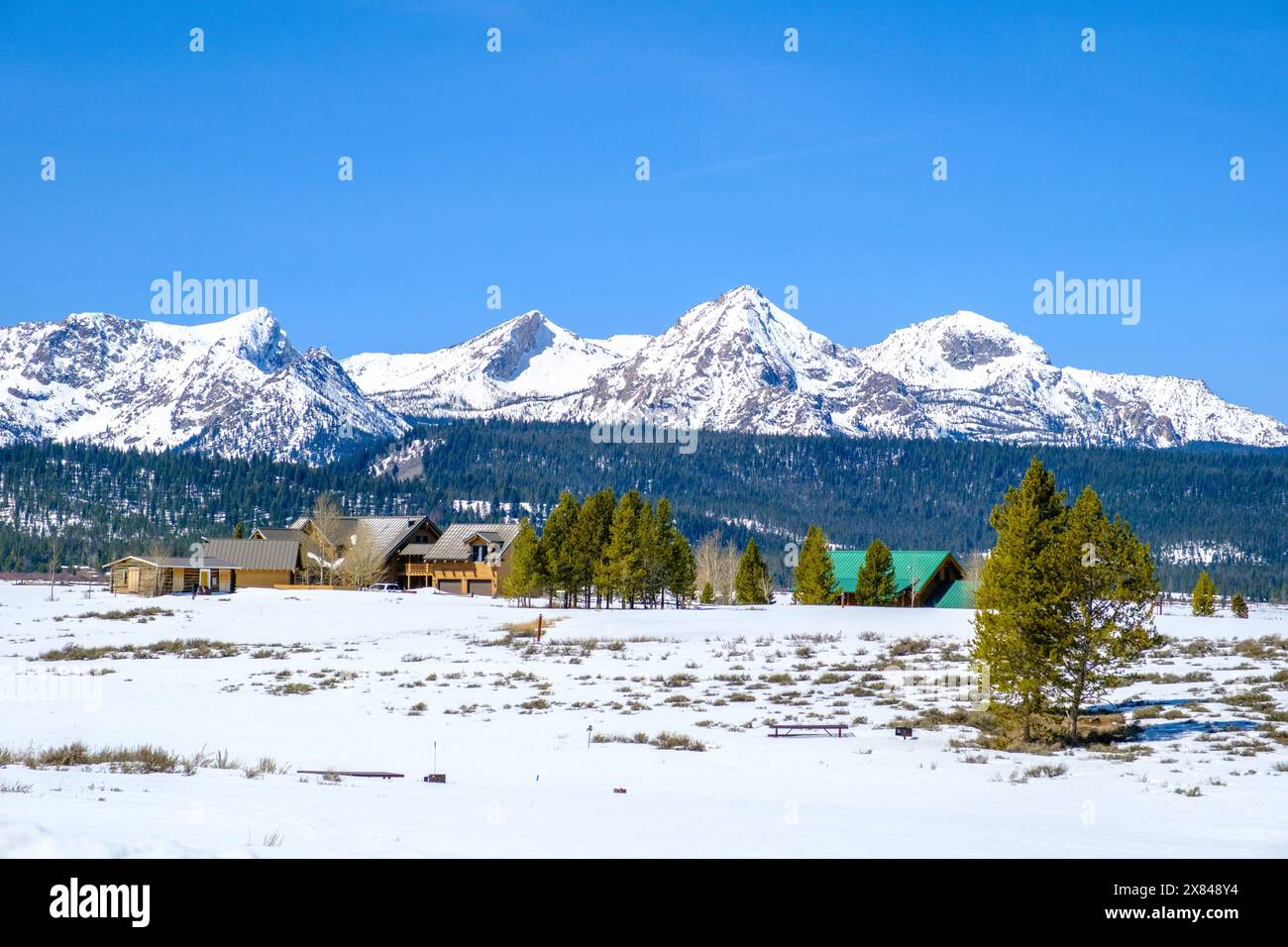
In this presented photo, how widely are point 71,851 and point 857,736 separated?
68.3 feet

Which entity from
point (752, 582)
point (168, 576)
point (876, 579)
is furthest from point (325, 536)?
point (876, 579)

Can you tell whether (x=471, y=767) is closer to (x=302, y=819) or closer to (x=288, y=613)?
(x=302, y=819)

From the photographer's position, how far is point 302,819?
12.8 meters

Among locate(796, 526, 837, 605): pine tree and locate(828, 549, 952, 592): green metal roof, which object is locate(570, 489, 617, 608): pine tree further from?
locate(828, 549, 952, 592): green metal roof

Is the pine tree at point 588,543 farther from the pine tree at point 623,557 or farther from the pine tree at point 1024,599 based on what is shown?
the pine tree at point 1024,599

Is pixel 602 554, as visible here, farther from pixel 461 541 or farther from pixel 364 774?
pixel 364 774

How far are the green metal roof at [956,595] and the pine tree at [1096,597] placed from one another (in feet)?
203

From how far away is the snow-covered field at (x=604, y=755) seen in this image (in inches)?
508

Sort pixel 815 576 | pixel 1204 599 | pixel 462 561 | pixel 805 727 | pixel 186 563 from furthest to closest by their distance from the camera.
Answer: pixel 462 561 → pixel 186 563 → pixel 1204 599 → pixel 815 576 → pixel 805 727

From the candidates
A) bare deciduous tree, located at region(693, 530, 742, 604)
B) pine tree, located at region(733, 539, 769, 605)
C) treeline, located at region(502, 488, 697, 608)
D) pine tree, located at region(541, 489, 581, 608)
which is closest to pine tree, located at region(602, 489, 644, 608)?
treeline, located at region(502, 488, 697, 608)

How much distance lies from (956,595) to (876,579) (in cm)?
1186

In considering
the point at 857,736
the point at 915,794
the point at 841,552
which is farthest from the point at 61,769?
the point at 841,552

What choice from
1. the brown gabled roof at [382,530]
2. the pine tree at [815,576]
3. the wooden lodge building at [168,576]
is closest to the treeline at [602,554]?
the pine tree at [815,576]

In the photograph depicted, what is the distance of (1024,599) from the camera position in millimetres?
27922
